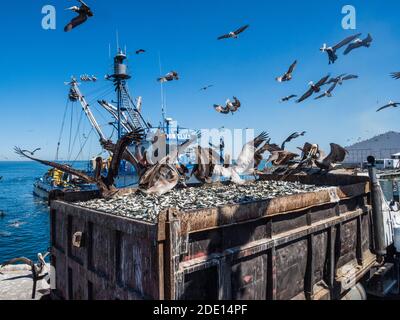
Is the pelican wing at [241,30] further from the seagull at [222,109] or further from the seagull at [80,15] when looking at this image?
the seagull at [80,15]

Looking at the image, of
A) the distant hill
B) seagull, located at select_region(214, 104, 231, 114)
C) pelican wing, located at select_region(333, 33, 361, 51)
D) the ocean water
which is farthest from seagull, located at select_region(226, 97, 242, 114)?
the distant hill

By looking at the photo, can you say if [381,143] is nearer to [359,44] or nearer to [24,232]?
[359,44]

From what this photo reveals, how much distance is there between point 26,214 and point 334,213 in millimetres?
35780

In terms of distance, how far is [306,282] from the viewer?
4.57 metres

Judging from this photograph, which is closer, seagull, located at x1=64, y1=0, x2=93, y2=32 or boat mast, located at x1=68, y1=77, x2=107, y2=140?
seagull, located at x1=64, y1=0, x2=93, y2=32

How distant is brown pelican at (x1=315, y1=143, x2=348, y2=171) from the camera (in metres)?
7.56

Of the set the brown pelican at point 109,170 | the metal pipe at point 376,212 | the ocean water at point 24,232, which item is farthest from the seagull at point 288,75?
the ocean water at point 24,232

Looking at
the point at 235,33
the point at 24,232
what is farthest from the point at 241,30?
the point at 24,232

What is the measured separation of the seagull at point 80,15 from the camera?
8305 mm

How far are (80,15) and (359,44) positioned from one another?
946cm

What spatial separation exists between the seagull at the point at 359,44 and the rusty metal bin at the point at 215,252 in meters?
6.95

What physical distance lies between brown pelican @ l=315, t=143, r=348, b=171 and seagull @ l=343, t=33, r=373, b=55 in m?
4.71

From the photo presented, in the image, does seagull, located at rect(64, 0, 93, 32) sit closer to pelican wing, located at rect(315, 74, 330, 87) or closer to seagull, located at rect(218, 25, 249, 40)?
seagull, located at rect(218, 25, 249, 40)
